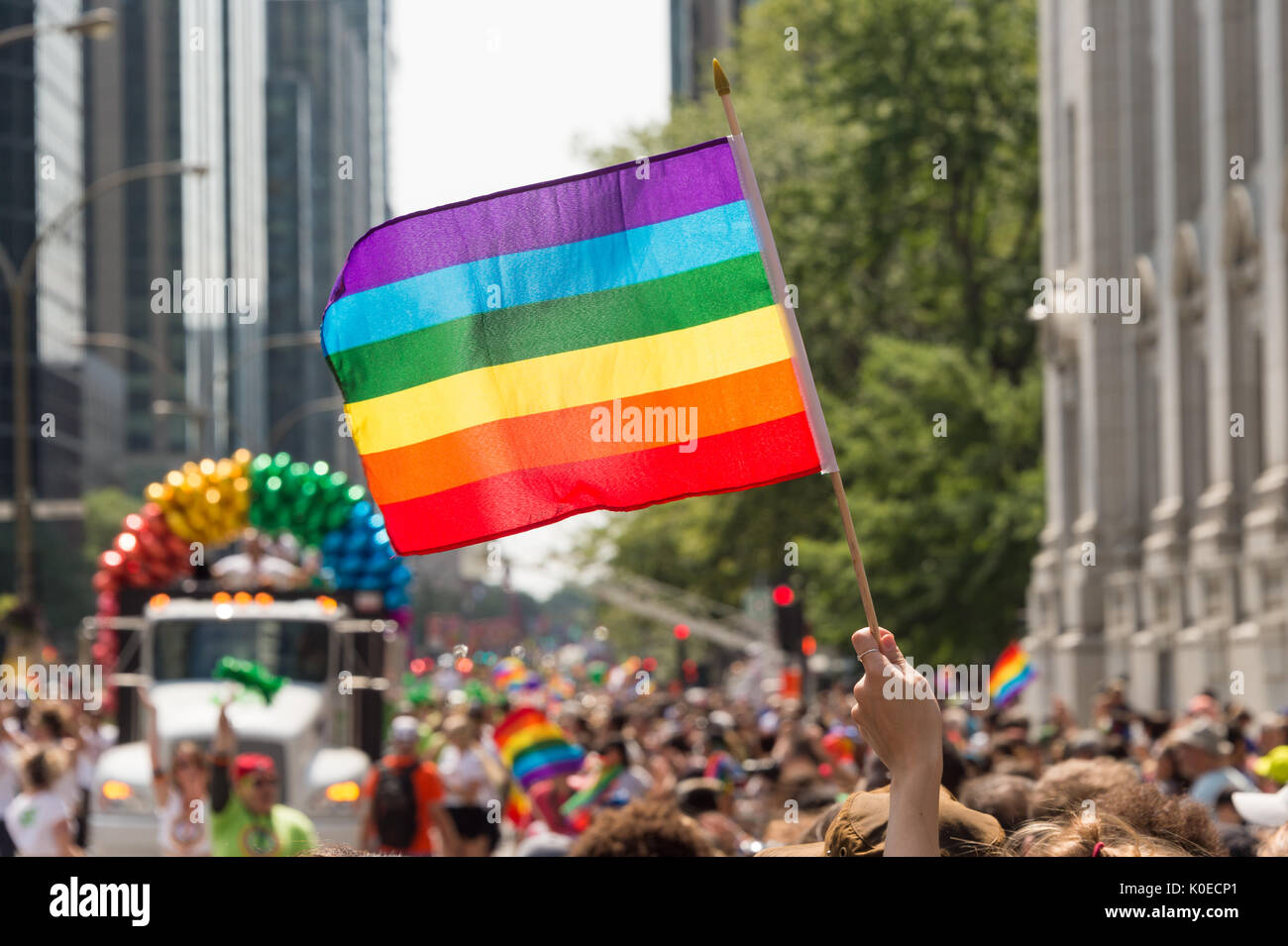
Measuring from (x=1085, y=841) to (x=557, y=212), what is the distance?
2.61m

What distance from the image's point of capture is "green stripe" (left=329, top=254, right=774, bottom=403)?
544cm

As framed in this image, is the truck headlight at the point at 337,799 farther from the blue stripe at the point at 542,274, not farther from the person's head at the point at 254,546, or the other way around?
the blue stripe at the point at 542,274

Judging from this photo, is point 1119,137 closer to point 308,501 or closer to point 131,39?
point 308,501

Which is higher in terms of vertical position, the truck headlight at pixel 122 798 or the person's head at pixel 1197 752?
the person's head at pixel 1197 752

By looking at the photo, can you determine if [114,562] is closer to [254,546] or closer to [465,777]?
[254,546]

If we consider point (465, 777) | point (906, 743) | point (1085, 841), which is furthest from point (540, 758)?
point (906, 743)

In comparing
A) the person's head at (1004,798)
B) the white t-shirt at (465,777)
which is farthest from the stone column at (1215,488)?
the person's head at (1004,798)

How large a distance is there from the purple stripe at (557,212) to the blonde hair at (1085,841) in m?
2.26

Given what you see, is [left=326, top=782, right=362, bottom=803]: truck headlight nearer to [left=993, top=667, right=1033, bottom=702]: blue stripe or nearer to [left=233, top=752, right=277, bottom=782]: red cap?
[left=233, top=752, right=277, bottom=782]: red cap

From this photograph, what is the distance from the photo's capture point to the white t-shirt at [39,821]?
33.7ft

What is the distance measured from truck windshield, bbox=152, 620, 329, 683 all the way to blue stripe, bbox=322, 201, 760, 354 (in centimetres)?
1197

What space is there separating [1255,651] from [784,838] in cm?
1814

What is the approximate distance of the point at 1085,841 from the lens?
3500mm

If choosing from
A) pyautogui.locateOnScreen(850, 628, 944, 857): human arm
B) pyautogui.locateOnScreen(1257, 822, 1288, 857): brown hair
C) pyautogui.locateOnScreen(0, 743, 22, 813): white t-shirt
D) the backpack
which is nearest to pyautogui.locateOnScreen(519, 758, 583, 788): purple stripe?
the backpack
